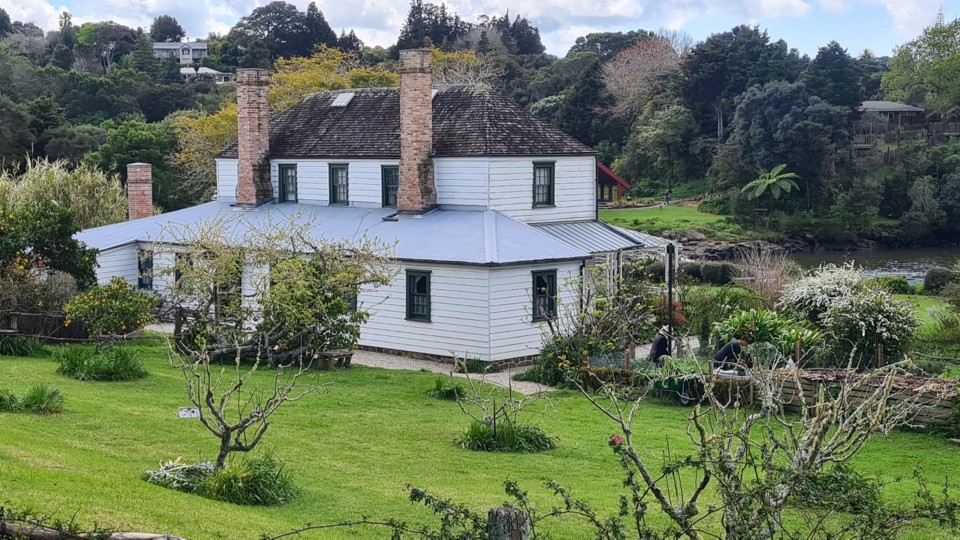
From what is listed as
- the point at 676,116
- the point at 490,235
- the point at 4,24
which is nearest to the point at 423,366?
the point at 490,235

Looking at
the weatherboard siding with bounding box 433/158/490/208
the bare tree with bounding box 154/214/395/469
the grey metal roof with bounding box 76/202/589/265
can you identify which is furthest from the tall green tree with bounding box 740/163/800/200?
the bare tree with bounding box 154/214/395/469

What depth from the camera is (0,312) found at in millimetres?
27984

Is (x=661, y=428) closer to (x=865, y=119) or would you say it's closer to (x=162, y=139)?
(x=162, y=139)

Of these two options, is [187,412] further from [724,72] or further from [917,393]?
[724,72]

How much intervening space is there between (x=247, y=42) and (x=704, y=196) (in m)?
52.7

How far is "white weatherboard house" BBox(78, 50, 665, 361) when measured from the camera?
3045cm

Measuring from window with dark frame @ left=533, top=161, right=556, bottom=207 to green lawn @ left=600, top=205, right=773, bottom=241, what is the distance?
115ft

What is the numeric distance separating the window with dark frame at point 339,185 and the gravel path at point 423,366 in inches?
276

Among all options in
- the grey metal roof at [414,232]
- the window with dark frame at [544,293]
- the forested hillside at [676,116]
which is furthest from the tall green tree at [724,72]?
the window with dark frame at [544,293]

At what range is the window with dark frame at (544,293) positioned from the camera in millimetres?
30719

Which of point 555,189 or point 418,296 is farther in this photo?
point 555,189

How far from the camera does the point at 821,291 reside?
3000 cm

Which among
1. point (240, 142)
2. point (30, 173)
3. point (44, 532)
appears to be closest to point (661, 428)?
point (44, 532)

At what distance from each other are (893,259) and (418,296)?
46.8 m
